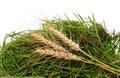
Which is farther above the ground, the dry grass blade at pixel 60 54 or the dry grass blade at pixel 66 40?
the dry grass blade at pixel 66 40

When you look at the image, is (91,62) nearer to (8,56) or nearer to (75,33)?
(75,33)

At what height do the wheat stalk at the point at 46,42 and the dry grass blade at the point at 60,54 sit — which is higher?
the wheat stalk at the point at 46,42

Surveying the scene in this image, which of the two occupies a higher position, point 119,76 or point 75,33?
point 75,33

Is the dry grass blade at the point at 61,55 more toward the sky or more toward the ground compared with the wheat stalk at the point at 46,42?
more toward the ground

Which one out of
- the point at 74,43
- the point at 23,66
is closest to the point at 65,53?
the point at 74,43

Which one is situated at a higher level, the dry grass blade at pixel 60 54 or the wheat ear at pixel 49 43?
the wheat ear at pixel 49 43

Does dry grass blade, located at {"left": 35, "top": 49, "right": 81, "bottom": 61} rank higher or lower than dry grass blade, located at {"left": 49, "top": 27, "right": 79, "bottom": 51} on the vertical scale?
lower

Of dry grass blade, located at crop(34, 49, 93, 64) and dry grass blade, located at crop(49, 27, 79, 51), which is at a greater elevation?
dry grass blade, located at crop(49, 27, 79, 51)

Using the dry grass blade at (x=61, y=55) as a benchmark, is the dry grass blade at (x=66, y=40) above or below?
above
